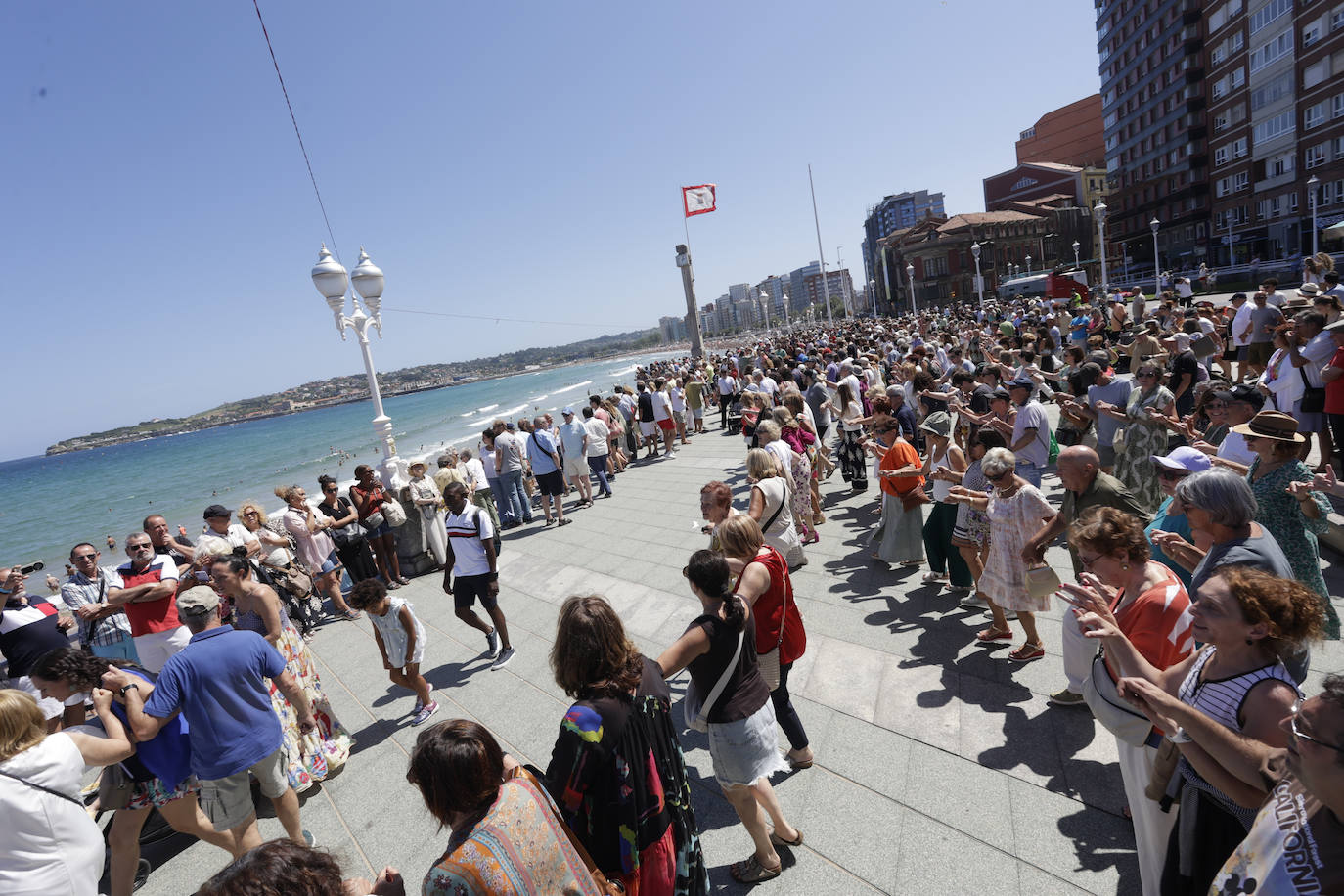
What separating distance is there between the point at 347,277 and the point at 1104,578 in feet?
30.3

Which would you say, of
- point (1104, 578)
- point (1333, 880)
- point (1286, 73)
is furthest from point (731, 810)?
point (1286, 73)

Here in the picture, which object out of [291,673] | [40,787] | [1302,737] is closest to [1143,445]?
[1302,737]

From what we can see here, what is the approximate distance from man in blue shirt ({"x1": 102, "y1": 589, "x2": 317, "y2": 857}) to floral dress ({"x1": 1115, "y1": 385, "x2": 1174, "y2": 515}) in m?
6.33

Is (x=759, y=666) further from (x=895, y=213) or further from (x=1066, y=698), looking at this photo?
(x=895, y=213)

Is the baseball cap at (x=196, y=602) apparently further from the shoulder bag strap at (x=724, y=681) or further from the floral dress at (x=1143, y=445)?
the floral dress at (x=1143, y=445)

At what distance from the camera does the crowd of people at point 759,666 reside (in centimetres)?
171

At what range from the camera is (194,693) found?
2.96 m

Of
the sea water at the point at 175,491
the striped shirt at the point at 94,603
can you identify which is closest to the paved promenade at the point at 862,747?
the striped shirt at the point at 94,603

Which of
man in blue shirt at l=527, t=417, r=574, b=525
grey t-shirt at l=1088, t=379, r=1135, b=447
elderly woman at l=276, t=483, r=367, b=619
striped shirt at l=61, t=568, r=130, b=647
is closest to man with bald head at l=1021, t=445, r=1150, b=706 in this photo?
grey t-shirt at l=1088, t=379, r=1135, b=447

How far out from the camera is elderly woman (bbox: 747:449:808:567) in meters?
4.54

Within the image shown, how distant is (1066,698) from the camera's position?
3607 millimetres

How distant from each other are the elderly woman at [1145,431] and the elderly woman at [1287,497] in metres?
1.80

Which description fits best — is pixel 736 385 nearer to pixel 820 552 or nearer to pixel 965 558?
pixel 820 552

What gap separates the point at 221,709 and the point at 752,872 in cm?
260
